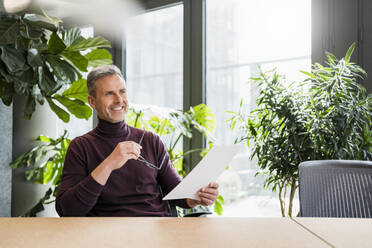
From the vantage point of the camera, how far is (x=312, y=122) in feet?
7.03

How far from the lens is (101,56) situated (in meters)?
2.79

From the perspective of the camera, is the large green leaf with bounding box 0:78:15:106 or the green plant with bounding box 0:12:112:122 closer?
the green plant with bounding box 0:12:112:122

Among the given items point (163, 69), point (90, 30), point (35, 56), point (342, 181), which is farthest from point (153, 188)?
point (90, 30)

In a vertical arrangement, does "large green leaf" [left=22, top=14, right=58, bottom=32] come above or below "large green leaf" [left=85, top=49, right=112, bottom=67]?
above

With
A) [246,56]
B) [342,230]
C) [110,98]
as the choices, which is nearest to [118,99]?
[110,98]

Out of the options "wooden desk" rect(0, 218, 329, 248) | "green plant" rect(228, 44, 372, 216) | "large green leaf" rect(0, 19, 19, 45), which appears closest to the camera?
"wooden desk" rect(0, 218, 329, 248)

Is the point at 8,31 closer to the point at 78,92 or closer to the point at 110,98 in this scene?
the point at 78,92

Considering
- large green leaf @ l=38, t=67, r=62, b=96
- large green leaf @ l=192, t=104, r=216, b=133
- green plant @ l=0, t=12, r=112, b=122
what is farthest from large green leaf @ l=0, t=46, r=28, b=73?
large green leaf @ l=192, t=104, r=216, b=133

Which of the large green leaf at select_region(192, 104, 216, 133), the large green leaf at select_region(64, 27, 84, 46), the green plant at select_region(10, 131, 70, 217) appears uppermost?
the large green leaf at select_region(64, 27, 84, 46)

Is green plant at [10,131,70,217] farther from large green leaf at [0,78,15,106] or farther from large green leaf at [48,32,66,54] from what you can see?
large green leaf at [48,32,66,54]

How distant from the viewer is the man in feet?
5.15

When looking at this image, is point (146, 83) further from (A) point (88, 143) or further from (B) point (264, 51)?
(A) point (88, 143)

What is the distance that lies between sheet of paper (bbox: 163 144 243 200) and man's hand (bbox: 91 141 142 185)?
24 centimetres

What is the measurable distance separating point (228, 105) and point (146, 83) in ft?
3.10
